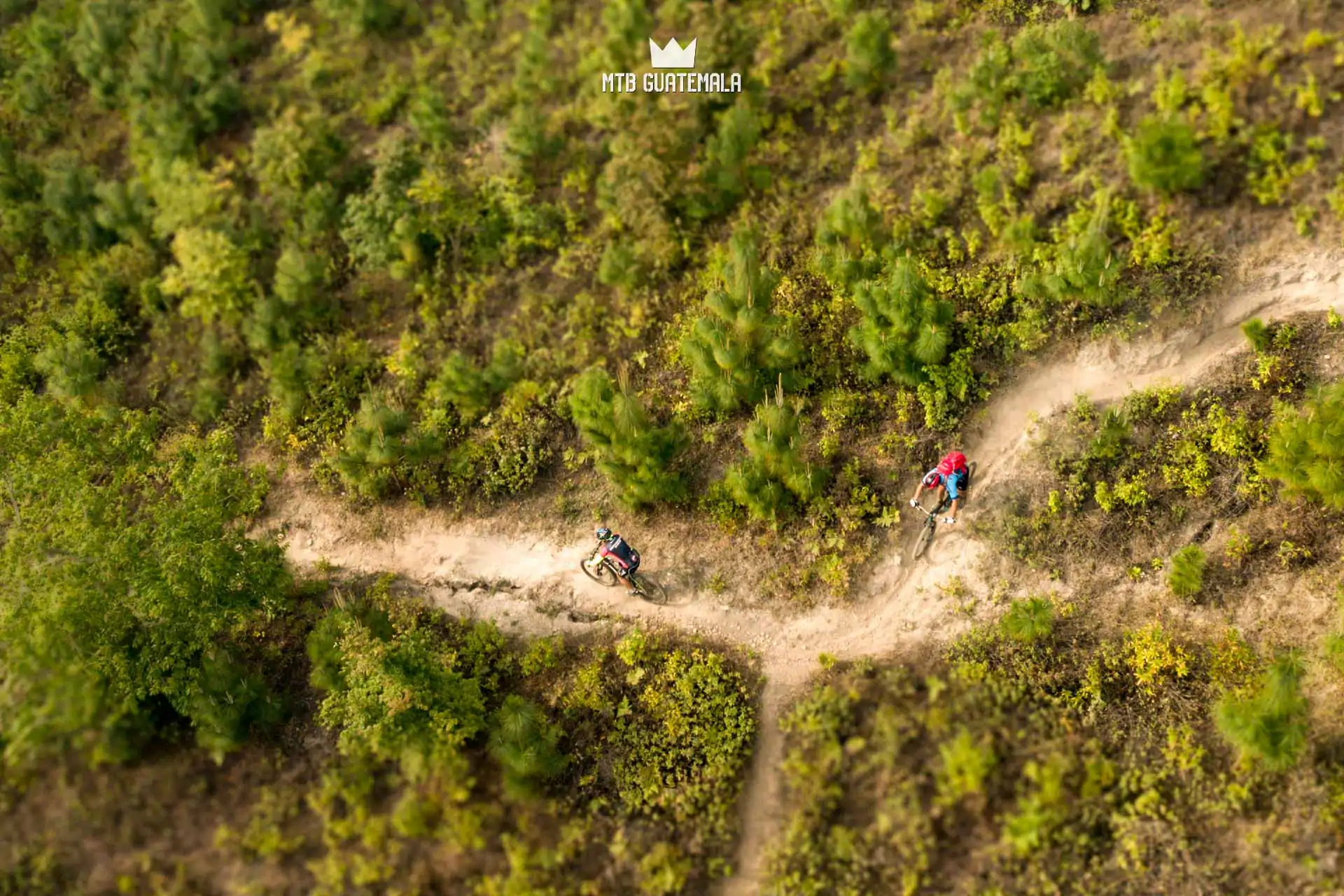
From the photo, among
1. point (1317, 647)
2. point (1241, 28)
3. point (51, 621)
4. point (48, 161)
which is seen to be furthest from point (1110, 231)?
point (48, 161)

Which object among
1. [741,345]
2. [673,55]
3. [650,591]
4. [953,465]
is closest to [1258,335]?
[953,465]

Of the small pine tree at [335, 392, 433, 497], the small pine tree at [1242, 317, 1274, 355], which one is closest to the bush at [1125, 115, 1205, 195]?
the small pine tree at [1242, 317, 1274, 355]

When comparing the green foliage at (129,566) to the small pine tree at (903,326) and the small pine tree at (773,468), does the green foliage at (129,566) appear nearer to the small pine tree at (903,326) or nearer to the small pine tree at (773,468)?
the small pine tree at (773,468)

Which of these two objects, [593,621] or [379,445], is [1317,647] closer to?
[593,621]

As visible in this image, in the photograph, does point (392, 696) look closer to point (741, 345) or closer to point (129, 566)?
point (129, 566)

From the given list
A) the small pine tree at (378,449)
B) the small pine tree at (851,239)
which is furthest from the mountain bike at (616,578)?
the small pine tree at (851,239)

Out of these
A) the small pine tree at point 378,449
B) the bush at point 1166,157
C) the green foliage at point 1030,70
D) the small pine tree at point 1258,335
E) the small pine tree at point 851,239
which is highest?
the green foliage at point 1030,70
